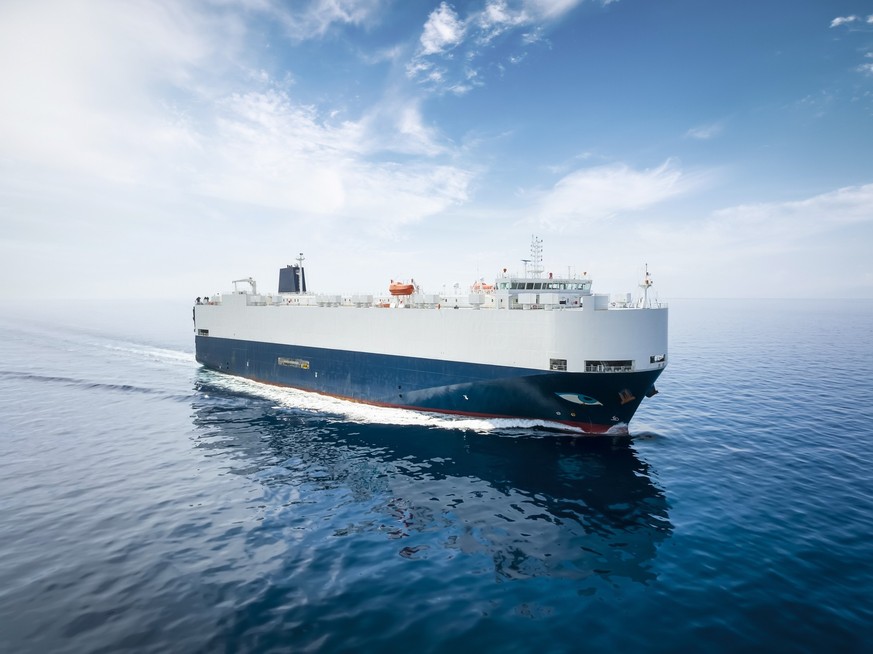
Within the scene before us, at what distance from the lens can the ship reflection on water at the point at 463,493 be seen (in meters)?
12.9

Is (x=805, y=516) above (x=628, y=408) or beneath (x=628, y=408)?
beneath

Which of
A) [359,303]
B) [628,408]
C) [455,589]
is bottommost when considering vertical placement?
[455,589]

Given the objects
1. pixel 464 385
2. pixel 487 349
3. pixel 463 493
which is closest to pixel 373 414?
pixel 464 385

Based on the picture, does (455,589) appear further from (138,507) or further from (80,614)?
(138,507)

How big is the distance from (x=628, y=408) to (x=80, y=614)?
2351 centimetres

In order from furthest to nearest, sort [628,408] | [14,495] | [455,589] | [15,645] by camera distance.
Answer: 1. [628,408]
2. [14,495]
3. [455,589]
4. [15,645]

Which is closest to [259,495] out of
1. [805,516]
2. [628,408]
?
[628,408]

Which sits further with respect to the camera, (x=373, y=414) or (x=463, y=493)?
(x=373, y=414)

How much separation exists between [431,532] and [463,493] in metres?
3.09

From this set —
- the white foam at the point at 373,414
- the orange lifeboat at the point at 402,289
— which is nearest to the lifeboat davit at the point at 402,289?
the orange lifeboat at the point at 402,289

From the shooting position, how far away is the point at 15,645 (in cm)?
915

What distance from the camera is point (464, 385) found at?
25453 millimetres

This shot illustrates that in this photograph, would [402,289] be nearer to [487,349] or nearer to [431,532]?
[487,349]

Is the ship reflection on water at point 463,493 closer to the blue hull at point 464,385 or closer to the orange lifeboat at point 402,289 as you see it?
the blue hull at point 464,385
